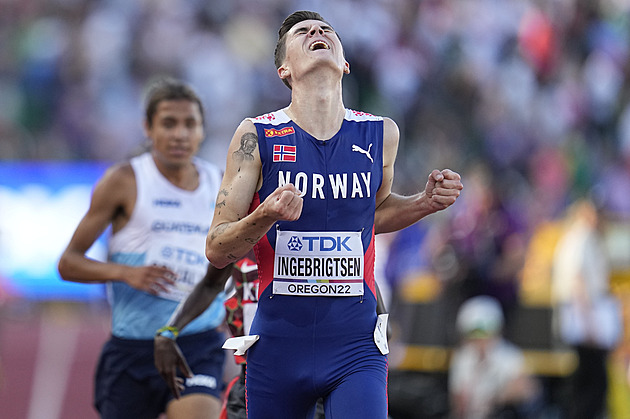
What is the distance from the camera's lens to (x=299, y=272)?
14.8 feet

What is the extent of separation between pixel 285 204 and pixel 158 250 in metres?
2.39

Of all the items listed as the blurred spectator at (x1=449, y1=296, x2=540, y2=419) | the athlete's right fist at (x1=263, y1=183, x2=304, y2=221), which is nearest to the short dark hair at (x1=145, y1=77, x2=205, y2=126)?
the athlete's right fist at (x1=263, y1=183, x2=304, y2=221)

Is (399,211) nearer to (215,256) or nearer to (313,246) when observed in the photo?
(313,246)

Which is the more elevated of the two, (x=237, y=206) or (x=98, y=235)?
(x=98, y=235)

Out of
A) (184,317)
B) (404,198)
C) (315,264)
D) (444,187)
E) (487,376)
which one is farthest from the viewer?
(487,376)

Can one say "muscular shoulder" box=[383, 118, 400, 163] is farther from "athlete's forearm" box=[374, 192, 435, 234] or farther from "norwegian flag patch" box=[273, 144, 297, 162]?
"norwegian flag patch" box=[273, 144, 297, 162]

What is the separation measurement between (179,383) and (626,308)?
8.62 metres

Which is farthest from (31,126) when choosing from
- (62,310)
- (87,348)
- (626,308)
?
(626,308)

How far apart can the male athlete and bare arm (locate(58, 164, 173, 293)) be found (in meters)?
1.39

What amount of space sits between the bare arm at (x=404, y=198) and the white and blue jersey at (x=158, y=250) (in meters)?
1.58

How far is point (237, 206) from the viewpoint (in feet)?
14.5

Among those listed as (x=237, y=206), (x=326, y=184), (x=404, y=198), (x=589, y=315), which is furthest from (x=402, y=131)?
(x=237, y=206)

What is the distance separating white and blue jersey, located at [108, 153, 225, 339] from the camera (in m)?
6.12

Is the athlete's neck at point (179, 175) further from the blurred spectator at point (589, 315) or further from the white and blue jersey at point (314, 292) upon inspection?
the blurred spectator at point (589, 315)
